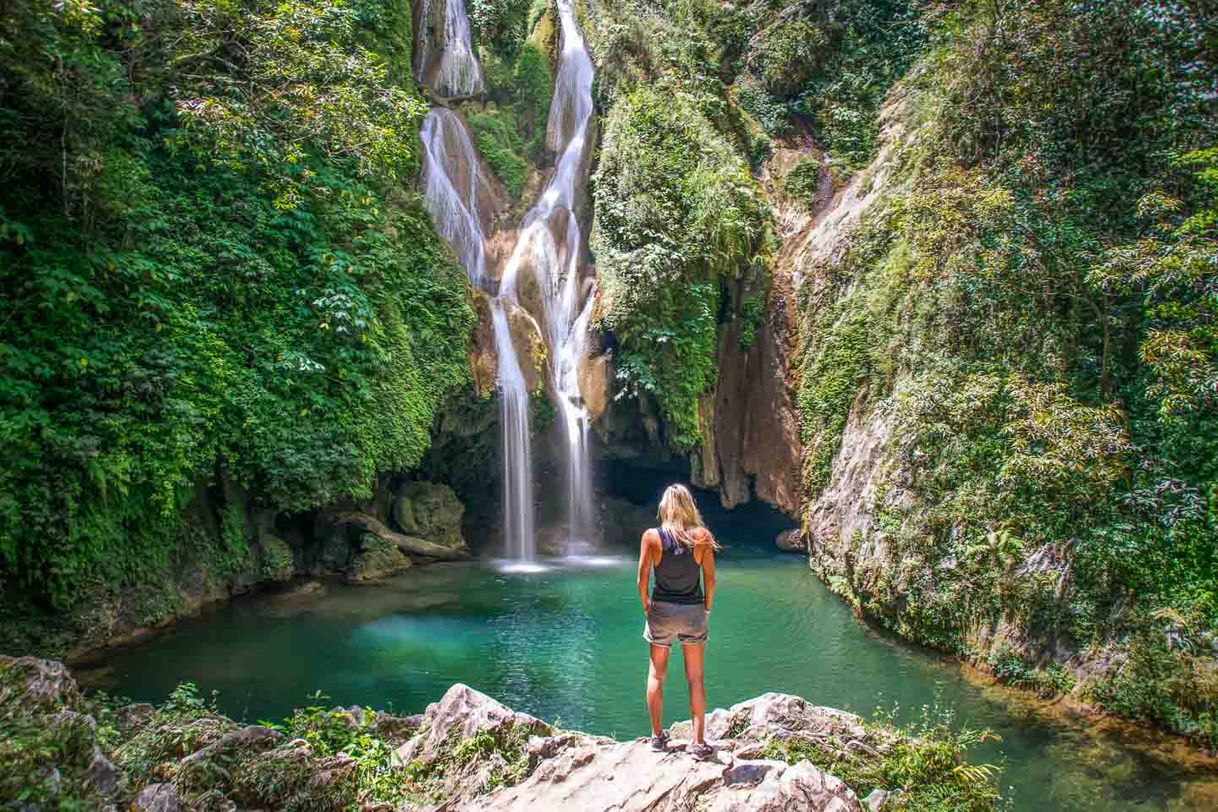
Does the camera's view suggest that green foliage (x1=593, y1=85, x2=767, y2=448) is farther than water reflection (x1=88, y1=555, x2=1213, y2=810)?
Yes

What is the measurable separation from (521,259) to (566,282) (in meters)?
1.38

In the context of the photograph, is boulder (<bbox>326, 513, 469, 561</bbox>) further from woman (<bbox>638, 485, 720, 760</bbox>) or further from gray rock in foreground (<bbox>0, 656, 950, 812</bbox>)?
woman (<bbox>638, 485, 720, 760</bbox>)

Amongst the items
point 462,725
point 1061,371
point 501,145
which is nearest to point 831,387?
point 1061,371

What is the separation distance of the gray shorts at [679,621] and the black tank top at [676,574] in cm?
4

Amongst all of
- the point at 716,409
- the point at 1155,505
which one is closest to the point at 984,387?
the point at 1155,505

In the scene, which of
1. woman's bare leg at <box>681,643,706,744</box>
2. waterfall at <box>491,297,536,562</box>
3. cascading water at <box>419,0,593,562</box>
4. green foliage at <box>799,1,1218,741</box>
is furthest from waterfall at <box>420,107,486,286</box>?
woman's bare leg at <box>681,643,706,744</box>

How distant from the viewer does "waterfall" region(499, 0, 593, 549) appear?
63.6ft

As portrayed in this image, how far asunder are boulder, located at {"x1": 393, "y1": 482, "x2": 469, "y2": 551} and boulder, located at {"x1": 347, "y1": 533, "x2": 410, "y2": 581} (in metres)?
1.51

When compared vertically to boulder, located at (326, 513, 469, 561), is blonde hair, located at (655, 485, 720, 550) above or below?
above

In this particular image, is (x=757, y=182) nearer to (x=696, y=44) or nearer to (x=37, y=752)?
(x=696, y=44)

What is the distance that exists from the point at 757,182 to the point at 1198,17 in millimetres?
11842

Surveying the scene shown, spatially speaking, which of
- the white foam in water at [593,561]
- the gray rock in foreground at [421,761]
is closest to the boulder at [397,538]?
the white foam in water at [593,561]

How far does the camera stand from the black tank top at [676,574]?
518 cm

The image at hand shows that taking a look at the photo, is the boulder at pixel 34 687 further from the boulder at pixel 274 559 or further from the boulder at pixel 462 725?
the boulder at pixel 274 559
